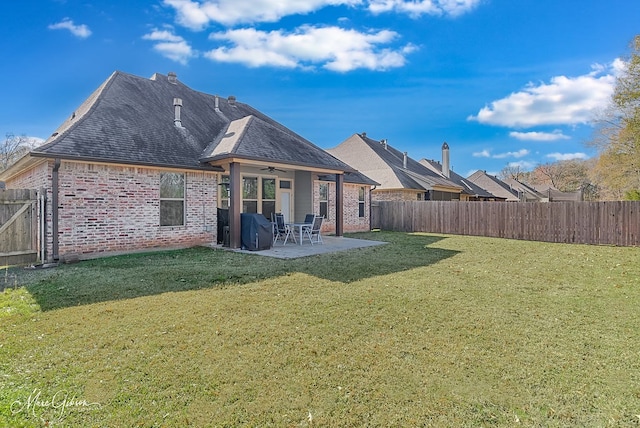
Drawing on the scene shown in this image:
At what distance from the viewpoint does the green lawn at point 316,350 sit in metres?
2.58

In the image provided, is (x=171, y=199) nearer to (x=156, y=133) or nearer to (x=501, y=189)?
(x=156, y=133)

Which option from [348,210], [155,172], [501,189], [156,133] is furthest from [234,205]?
[501,189]

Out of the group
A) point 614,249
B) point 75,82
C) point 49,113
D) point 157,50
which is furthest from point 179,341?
point 49,113

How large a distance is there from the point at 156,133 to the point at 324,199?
7.29 metres

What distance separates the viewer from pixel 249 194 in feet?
42.5

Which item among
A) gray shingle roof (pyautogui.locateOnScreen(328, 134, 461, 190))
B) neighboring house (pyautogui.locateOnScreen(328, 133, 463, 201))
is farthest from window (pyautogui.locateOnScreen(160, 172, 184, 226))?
gray shingle roof (pyautogui.locateOnScreen(328, 134, 461, 190))

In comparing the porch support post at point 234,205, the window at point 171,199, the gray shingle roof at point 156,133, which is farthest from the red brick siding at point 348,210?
the window at point 171,199

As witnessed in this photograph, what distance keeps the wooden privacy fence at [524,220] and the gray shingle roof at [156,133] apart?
687 centimetres

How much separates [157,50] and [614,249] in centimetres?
1794

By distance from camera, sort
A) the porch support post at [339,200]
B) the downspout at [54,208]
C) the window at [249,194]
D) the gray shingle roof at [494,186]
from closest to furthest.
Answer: the downspout at [54,208]
the window at [249,194]
the porch support post at [339,200]
the gray shingle roof at [494,186]

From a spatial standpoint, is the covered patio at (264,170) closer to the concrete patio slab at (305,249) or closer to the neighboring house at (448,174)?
the concrete patio slab at (305,249)

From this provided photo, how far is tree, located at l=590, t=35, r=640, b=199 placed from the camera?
22203mm

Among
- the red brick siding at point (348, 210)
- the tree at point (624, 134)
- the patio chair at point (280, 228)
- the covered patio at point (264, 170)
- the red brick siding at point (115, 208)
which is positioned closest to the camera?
the red brick siding at point (115, 208)

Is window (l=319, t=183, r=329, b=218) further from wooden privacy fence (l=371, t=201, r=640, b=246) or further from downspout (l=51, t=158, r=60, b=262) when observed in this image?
downspout (l=51, t=158, r=60, b=262)
